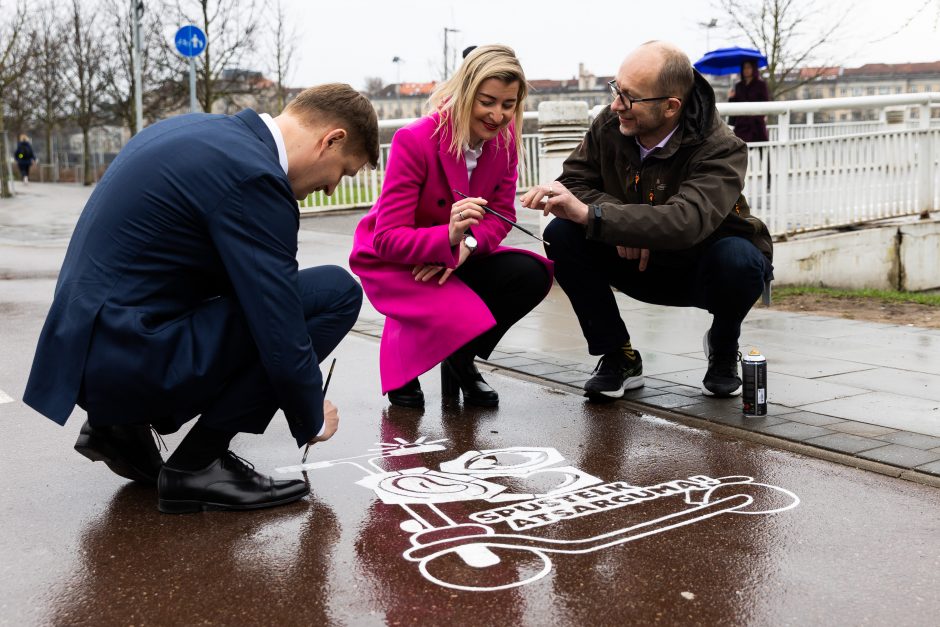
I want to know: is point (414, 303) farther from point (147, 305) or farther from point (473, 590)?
point (473, 590)

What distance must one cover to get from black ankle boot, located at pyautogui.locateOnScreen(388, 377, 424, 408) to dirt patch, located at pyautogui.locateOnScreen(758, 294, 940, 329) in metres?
4.19

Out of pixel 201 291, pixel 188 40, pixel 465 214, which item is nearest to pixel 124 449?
pixel 201 291

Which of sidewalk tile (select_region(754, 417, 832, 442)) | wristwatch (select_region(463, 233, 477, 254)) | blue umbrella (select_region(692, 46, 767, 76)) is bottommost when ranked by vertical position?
sidewalk tile (select_region(754, 417, 832, 442))

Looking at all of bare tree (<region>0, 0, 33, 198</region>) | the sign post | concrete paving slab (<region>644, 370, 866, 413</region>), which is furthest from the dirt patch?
bare tree (<region>0, 0, 33, 198</region>)

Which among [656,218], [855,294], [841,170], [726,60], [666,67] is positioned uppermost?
[726,60]

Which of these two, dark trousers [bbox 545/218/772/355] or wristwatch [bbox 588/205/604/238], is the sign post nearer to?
dark trousers [bbox 545/218/772/355]

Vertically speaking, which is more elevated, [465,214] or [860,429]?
[465,214]

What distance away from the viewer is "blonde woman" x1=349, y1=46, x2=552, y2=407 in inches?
179

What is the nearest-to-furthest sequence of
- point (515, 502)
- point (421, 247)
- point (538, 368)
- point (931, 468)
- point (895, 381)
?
point (515, 502), point (931, 468), point (421, 247), point (895, 381), point (538, 368)

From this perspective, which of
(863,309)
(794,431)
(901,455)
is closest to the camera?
(901,455)

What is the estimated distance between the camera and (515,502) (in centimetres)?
350

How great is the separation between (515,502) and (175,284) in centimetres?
136

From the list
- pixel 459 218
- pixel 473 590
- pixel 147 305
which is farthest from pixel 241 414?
pixel 459 218

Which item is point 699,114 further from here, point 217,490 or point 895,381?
point 217,490
